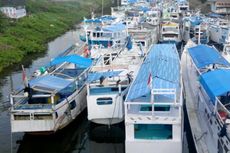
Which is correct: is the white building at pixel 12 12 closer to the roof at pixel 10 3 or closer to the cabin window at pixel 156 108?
the roof at pixel 10 3

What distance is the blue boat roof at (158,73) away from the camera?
58.7 feet

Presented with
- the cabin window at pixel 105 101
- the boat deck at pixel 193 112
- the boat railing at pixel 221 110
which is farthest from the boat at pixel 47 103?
the boat railing at pixel 221 110

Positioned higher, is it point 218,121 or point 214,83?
point 214,83

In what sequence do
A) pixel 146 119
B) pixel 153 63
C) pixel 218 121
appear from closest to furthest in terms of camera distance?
pixel 218 121 → pixel 146 119 → pixel 153 63

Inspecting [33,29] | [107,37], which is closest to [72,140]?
[107,37]

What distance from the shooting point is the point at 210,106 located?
57.5 ft

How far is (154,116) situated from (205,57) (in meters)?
8.30

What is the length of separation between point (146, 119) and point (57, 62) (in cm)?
1174

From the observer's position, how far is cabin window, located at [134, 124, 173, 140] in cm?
1712

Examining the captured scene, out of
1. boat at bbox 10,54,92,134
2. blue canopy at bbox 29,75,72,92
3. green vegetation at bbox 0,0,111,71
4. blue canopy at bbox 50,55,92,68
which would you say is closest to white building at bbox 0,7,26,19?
green vegetation at bbox 0,0,111,71

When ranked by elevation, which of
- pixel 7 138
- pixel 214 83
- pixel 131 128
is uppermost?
pixel 214 83

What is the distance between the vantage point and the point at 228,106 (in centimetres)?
1622

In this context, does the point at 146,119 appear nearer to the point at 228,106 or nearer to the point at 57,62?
the point at 228,106

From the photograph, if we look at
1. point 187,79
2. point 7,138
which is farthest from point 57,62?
point 187,79
